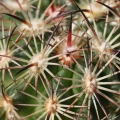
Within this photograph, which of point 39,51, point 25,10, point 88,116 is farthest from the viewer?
point 25,10

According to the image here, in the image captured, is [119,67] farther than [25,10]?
No

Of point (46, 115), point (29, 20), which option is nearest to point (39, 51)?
point (29, 20)

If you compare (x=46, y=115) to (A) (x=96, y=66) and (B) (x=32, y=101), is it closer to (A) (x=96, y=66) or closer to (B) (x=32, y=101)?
(B) (x=32, y=101)

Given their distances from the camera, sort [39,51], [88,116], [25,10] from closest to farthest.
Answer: [88,116], [39,51], [25,10]

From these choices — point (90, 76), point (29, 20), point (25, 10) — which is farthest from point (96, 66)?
point (25, 10)

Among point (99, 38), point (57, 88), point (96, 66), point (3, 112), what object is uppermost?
point (99, 38)

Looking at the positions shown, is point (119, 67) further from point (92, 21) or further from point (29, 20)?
point (29, 20)

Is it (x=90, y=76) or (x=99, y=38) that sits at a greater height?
(x=99, y=38)
